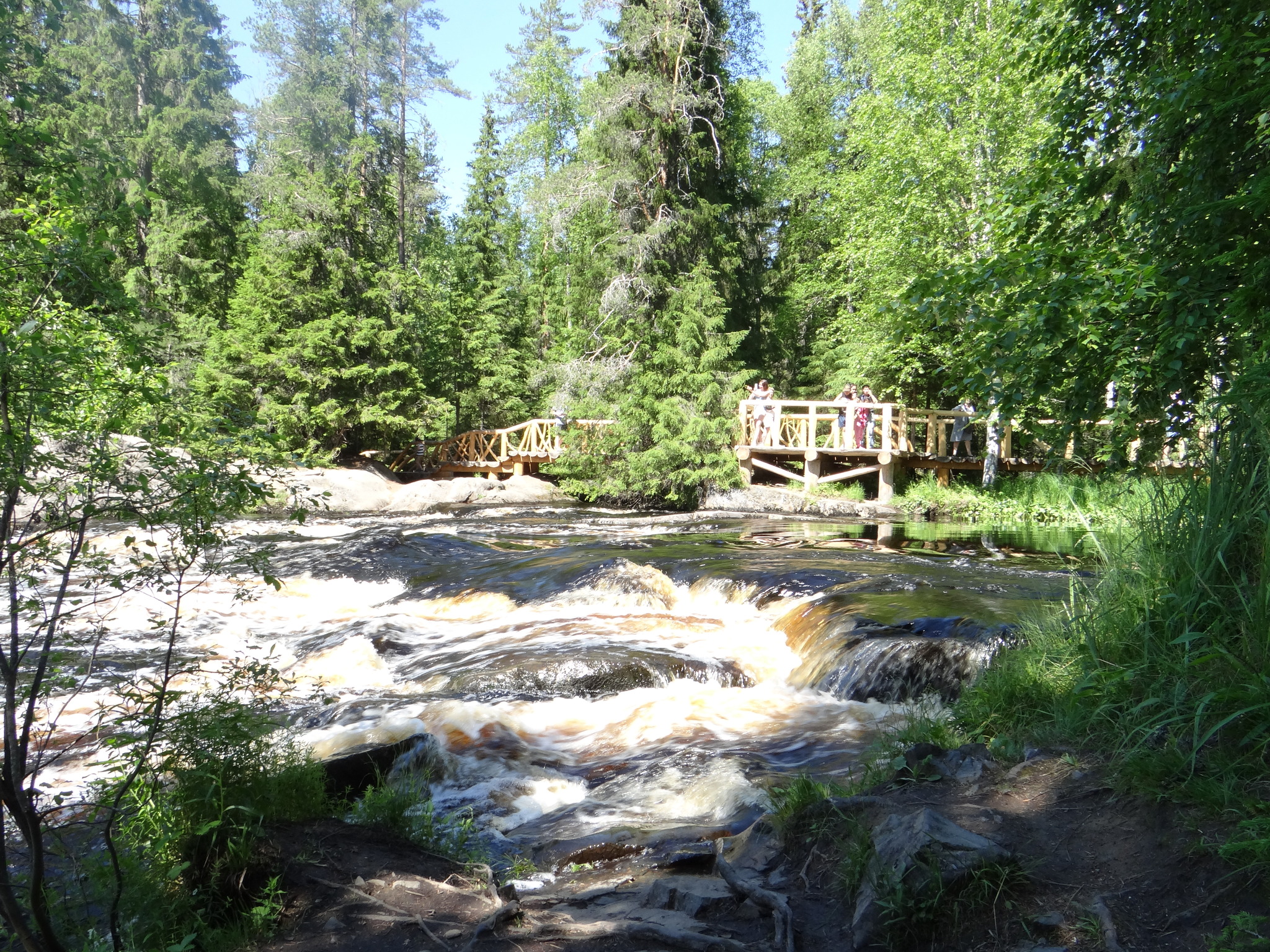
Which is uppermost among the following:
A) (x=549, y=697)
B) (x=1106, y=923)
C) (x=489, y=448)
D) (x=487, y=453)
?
(x=489, y=448)

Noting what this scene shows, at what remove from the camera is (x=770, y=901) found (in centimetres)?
283

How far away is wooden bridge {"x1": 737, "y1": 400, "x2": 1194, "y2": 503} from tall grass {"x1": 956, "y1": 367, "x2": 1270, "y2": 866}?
48.0ft

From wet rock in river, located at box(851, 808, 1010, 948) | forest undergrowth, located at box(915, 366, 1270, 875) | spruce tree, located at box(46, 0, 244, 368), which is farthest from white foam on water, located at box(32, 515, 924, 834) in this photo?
spruce tree, located at box(46, 0, 244, 368)

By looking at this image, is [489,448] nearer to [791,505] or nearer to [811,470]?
[811,470]

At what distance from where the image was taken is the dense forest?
14.7 ft

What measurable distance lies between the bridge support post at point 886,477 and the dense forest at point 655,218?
2304 millimetres

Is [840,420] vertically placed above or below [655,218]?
below

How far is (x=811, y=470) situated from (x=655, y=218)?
291 inches

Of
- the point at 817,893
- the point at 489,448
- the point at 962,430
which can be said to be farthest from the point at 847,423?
the point at 817,893

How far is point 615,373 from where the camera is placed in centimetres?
1942

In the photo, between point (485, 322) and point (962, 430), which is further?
point (485, 322)

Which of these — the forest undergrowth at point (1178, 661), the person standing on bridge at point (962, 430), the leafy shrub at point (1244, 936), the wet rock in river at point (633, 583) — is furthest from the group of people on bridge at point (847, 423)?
the leafy shrub at point (1244, 936)

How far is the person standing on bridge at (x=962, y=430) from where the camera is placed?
1877cm

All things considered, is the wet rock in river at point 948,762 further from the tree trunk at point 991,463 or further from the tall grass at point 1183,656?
the tree trunk at point 991,463
